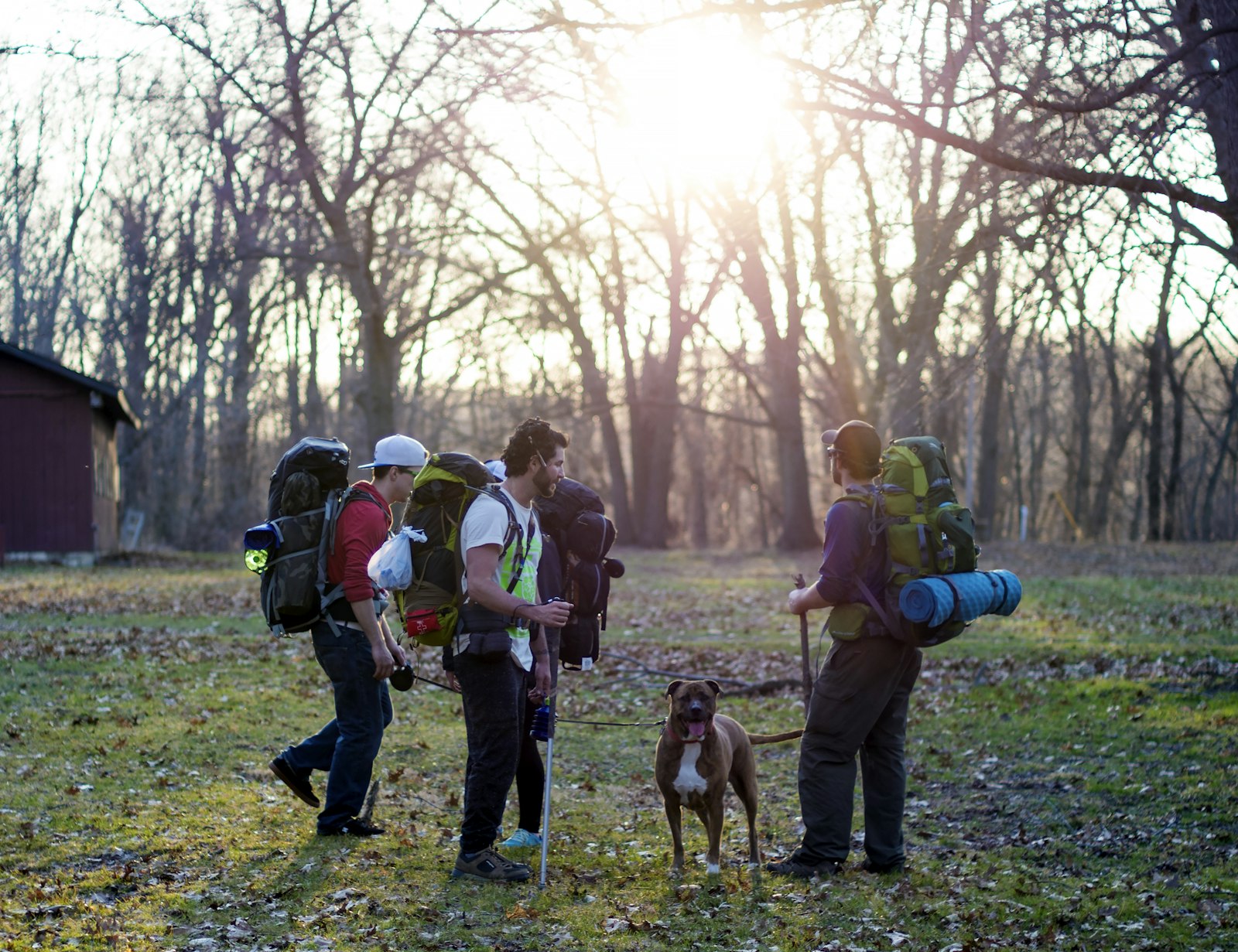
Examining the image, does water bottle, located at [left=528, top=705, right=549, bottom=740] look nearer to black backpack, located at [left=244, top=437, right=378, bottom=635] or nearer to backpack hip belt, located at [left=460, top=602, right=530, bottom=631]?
backpack hip belt, located at [left=460, top=602, right=530, bottom=631]

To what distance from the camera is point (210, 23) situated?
2127 centimetres

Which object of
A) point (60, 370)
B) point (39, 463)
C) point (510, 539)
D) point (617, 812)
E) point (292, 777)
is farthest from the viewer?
point (39, 463)

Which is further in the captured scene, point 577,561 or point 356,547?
point 577,561

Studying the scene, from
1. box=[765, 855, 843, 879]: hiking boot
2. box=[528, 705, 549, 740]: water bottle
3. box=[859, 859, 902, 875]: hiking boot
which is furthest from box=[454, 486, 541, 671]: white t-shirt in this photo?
box=[859, 859, 902, 875]: hiking boot

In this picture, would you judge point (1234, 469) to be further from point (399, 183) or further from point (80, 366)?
point (80, 366)

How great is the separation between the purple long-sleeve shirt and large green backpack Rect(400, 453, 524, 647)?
150cm

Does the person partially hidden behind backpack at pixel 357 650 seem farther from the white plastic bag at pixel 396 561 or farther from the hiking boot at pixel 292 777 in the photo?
the white plastic bag at pixel 396 561

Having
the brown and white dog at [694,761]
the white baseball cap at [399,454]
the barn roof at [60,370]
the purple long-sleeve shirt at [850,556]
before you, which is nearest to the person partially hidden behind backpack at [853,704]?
the purple long-sleeve shirt at [850,556]

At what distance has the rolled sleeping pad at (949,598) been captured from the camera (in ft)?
19.6

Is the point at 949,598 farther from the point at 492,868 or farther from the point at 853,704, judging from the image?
the point at 492,868

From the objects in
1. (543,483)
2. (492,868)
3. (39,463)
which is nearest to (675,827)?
(492,868)

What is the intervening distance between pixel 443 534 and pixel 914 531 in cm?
224

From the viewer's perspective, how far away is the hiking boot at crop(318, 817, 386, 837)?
7.12 m

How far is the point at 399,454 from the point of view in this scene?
22.4ft
